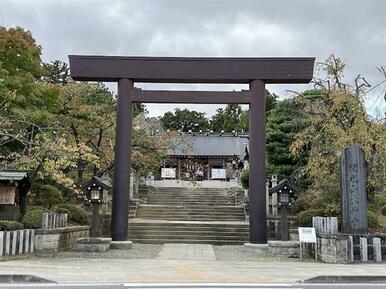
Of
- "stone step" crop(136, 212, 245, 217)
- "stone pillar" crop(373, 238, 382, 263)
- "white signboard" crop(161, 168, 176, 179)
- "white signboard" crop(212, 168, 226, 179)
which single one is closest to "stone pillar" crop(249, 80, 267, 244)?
"stone pillar" crop(373, 238, 382, 263)

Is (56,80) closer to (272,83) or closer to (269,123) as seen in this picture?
(269,123)

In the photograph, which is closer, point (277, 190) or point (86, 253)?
point (86, 253)

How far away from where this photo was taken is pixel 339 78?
19969mm

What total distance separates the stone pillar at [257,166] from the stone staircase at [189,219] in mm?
3558

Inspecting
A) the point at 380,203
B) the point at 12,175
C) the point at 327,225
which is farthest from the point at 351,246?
the point at 12,175

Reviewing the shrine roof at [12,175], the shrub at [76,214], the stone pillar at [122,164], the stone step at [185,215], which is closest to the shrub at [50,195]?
the shrub at [76,214]

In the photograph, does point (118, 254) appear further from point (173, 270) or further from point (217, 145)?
point (217, 145)

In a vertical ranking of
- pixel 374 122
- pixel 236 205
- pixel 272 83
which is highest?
pixel 272 83

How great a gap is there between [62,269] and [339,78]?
14217 mm

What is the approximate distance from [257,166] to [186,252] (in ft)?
13.5

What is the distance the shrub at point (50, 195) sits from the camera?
2089 centimetres

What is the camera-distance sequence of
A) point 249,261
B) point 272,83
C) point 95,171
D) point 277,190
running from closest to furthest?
point 249,261, point 277,190, point 272,83, point 95,171

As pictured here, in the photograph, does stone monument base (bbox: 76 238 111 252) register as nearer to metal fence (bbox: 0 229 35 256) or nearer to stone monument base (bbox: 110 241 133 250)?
stone monument base (bbox: 110 241 133 250)

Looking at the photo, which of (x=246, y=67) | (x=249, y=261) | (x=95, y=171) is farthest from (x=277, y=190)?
(x=95, y=171)
